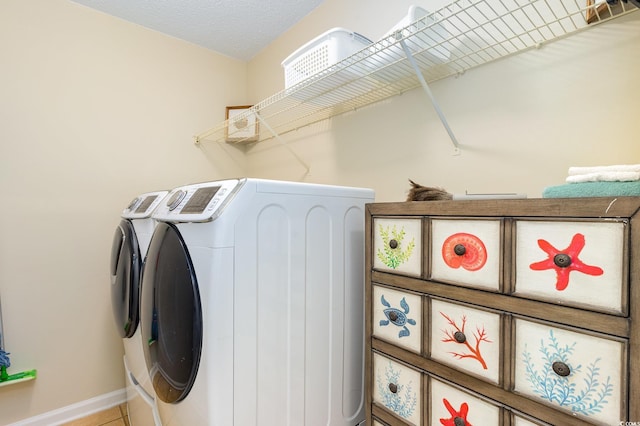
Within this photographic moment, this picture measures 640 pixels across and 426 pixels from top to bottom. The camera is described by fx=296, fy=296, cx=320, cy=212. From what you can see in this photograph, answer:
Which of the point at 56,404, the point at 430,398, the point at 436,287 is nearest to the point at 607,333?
the point at 436,287

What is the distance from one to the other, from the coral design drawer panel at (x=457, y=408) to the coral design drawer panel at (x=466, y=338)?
7 cm

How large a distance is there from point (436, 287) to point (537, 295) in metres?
0.23

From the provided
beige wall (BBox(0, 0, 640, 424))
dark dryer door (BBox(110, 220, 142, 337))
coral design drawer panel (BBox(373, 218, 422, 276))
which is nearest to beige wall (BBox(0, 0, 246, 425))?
beige wall (BBox(0, 0, 640, 424))

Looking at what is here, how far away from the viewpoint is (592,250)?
1.88 feet

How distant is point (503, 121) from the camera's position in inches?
42.1

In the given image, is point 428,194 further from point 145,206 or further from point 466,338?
point 145,206

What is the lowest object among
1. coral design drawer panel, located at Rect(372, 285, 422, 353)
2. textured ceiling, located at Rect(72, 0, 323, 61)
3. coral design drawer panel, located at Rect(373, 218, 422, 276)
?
coral design drawer panel, located at Rect(372, 285, 422, 353)

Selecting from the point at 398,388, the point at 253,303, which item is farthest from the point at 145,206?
the point at 398,388

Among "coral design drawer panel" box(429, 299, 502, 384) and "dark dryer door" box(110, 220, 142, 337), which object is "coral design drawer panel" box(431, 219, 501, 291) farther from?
"dark dryer door" box(110, 220, 142, 337)

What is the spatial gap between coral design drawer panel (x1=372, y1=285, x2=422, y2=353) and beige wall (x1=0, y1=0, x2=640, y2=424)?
55 centimetres

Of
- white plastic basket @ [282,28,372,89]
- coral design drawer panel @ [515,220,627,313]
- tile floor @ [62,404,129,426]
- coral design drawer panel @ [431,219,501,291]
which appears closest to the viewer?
coral design drawer panel @ [515,220,627,313]

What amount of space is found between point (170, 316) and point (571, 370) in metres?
1.06

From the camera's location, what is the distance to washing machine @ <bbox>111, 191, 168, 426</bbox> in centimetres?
125

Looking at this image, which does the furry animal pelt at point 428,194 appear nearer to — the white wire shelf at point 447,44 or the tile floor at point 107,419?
the white wire shelf at point 447,44
